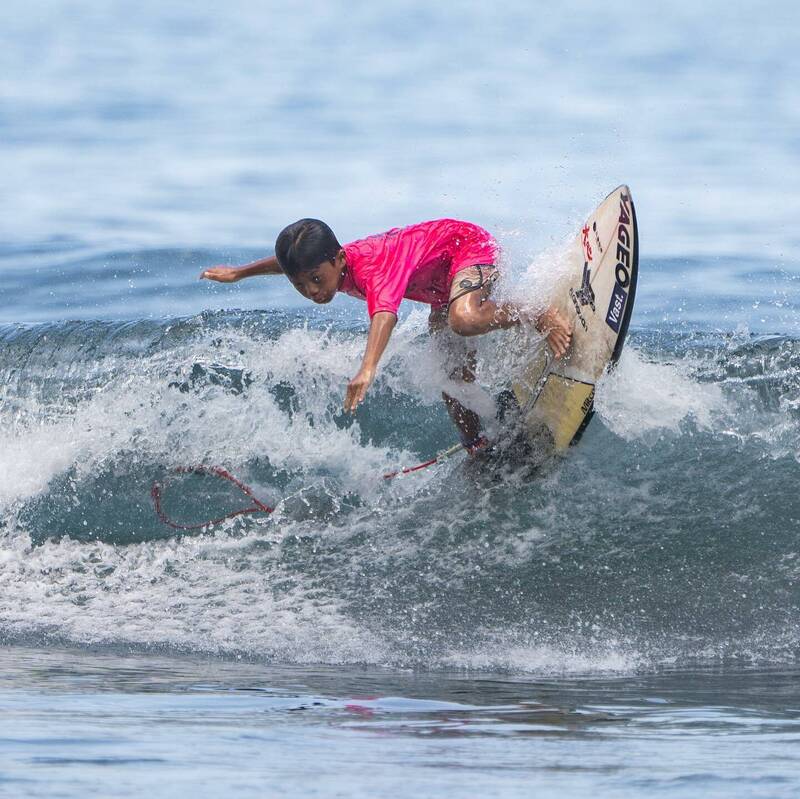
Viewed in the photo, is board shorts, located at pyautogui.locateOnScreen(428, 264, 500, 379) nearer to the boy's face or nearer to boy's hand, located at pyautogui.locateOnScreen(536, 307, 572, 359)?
boy's hand, located at pyautogui.locateOnScreen(536, 307, 572, 359)

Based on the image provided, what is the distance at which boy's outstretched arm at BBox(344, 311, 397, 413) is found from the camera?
20.2ft

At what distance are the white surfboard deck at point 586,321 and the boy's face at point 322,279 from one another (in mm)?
1216

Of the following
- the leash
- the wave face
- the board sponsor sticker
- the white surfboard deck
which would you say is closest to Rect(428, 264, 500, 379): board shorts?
the wave face

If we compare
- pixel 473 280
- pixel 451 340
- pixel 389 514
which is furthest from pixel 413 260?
pixel 389 514

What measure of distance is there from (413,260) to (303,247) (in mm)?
613

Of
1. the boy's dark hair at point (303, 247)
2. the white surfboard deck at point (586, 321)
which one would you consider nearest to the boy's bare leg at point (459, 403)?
the white surfboard deck at point (586, 321)

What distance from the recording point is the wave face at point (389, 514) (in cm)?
631

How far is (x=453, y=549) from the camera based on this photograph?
23.3 feet

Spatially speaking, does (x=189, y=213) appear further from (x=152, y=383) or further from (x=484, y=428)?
(x=484, y=428)

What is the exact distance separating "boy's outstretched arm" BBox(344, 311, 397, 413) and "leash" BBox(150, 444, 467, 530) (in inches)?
50.6

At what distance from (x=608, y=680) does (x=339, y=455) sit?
3.10 m

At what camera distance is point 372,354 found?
6.40 m

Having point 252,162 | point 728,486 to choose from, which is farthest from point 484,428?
point 252,162

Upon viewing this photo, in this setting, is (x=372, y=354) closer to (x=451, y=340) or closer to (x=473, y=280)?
(x=473, y=280)
